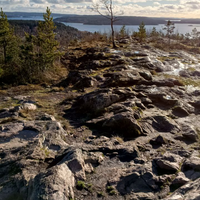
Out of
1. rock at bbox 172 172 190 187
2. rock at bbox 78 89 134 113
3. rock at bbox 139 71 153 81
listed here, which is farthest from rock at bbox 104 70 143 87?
rock at bbox 172 172 190 187

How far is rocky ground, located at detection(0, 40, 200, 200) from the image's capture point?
601 cm

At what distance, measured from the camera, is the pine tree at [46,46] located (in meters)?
22.8

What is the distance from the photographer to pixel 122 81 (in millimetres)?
16828

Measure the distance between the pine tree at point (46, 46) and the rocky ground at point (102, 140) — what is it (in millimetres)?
5107

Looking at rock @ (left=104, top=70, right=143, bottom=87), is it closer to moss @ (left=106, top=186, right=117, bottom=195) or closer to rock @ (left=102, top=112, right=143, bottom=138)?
rock @ (left=102, top=112, right=143, bottom=138)

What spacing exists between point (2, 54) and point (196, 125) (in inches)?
887

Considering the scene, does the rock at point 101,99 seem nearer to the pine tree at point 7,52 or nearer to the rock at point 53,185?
the rock at point 53,185

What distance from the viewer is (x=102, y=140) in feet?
30.3

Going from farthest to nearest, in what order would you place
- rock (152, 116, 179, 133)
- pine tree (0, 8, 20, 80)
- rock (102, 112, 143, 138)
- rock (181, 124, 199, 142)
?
pine tree (0, 8, 20, 80), rock (152, 116, 179, 133), rock (102, 112, 143, 138), rock (181, 124, 199, 142)

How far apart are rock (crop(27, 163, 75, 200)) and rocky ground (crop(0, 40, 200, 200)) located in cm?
2

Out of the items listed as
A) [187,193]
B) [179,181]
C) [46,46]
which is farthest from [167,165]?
[46,46]

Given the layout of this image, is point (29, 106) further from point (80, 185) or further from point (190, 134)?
point (190, 134)

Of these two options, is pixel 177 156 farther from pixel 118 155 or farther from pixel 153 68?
pixel 153 68

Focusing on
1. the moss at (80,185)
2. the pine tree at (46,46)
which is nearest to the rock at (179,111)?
the moss at (80,185)
